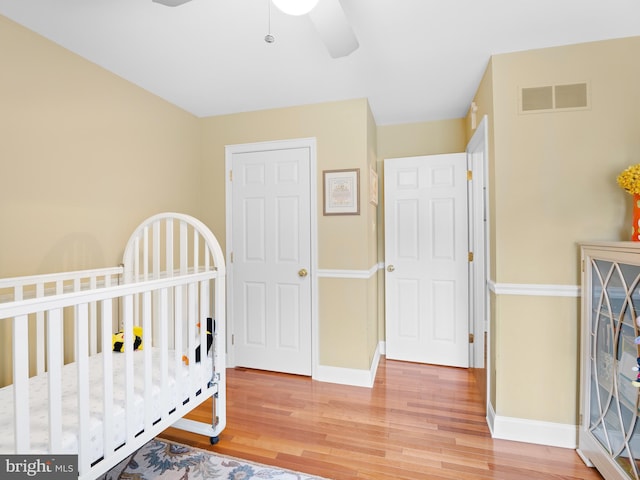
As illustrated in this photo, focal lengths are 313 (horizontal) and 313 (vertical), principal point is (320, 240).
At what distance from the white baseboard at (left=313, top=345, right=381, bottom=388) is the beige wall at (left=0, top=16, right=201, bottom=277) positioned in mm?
1784

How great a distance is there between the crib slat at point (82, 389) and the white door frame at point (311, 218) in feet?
5.68

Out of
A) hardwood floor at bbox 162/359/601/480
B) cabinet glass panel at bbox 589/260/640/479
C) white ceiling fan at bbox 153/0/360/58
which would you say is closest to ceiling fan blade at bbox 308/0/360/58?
white ceiling fan at bbox 153/0/360/58

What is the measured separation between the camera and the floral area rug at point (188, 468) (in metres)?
1.56

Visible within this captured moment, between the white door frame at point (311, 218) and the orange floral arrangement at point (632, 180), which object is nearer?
the orange floral arrangement at point (632, 180)

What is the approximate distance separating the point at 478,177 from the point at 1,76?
3191 mm

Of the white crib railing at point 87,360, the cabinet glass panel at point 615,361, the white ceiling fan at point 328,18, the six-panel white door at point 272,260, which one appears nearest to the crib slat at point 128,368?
the white crib railing at point 87,360

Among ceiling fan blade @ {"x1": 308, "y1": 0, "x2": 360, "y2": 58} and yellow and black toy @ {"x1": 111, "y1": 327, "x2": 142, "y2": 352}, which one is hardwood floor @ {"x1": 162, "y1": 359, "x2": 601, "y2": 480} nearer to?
yellow and black toy @ {"x1": 111, "y1": 327, "x2": 142, "y2": 352}

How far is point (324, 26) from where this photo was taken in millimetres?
1374

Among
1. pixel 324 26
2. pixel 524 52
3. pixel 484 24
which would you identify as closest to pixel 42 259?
pixel 324 26

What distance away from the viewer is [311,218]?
105 inches

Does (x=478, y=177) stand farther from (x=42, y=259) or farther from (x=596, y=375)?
(x=42, y=259)

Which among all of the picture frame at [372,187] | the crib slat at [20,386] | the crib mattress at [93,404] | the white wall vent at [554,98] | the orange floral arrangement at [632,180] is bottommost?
the crib mattress at [93,404]

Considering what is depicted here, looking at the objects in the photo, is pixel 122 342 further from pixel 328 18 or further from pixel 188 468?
pixel 328 18

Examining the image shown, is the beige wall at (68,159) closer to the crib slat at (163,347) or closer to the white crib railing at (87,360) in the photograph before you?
the white crib railing at (87,360)
